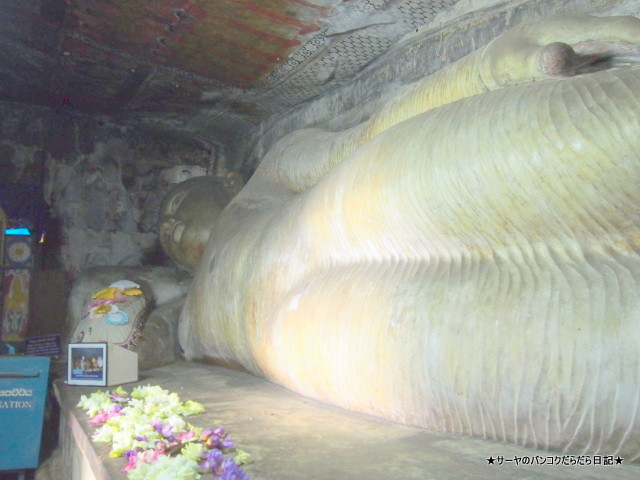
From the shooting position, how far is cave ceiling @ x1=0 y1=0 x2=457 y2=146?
281 cm

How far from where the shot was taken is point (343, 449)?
152cm

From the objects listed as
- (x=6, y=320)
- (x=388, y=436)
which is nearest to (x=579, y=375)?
(x=388, y=436)

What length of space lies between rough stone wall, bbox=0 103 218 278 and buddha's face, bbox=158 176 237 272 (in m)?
0.87

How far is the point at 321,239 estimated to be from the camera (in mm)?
2211

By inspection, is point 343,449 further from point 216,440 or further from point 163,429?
point 163,429

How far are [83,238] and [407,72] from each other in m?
3.08

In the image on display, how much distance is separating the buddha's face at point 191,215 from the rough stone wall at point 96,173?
867mm

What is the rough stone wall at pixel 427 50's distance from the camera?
84.7 inches

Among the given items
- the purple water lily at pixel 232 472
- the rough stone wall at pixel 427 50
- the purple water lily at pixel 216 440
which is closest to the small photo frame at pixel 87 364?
the purple water lily at pixel 216 440

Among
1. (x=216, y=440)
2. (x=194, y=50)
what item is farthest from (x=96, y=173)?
(x=216, y=440)

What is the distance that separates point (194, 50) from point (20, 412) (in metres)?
2.10

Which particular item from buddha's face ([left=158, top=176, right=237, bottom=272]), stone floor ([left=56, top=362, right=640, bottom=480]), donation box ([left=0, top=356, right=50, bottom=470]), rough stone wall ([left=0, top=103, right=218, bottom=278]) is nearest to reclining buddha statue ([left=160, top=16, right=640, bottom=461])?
stone floor ([left=56, top=362, right=640, bottom=480])

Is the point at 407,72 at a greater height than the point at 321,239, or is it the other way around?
the point at 407,72

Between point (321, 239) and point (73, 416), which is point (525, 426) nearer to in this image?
point (321, 239)
